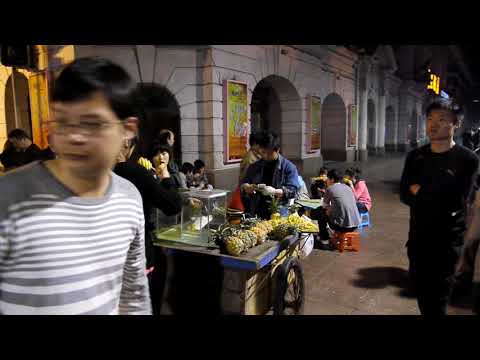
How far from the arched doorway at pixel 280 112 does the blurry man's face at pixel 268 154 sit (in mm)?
9213

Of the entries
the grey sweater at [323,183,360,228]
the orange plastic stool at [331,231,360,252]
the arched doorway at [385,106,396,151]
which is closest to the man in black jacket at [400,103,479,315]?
the grey sweater at [323,183,360,228]

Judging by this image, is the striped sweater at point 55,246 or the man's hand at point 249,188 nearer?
the striped sweater at point 55,246

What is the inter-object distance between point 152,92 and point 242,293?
8688 mm

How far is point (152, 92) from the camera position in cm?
1037

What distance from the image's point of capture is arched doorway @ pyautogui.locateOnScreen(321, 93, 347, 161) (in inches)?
680

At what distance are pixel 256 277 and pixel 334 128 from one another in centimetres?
1574

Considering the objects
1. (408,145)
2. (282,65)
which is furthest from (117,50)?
(408,145)

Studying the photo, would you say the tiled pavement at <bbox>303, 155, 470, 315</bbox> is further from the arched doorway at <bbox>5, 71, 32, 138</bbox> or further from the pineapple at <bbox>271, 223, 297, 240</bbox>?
the arched doorway at <bbox>5, 71, 32, 138</bbox>

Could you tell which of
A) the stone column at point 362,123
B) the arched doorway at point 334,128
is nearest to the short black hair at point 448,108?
the arched doorway at point 334,128

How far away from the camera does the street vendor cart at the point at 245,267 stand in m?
2.86

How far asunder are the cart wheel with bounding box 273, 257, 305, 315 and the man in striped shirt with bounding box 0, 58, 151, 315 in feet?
6.51

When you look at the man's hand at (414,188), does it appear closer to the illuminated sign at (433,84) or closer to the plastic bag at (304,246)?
the plastic bag at (304,246)

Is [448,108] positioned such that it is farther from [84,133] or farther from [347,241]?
[347,241]

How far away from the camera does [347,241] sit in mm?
5871
